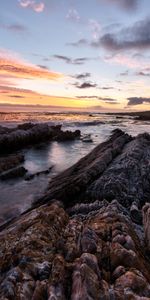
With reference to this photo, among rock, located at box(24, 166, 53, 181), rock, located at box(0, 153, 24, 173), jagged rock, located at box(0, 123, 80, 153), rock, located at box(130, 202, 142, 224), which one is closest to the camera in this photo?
rock, located at box(130, 202, 142, 224)

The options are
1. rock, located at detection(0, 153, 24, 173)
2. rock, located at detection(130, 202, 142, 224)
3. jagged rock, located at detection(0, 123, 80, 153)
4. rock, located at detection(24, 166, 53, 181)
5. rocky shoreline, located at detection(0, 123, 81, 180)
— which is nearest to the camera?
rock, located at detection(130, 202, 142, 224)

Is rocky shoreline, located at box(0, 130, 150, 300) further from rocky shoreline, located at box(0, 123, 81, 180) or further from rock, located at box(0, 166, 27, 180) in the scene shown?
rocky shoreline, located at box(0, 123, 81, 180)

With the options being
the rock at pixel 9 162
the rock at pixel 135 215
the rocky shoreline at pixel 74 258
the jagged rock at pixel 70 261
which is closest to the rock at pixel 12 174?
the rock at pixel 9 162

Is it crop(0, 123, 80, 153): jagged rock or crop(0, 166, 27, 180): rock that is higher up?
crop(0, 123, 80, 153): jagged rock

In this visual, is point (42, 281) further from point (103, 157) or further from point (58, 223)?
point (103, 157)

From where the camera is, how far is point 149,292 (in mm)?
4660

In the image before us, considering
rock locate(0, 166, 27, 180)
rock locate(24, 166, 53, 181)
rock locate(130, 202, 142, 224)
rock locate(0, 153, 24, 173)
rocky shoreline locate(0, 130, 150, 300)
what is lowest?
rock locate(24, 166, 53, 181)

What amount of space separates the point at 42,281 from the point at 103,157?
10.6 metres

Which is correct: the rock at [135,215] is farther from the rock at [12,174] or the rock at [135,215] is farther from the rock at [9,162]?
the rock at [9,162]

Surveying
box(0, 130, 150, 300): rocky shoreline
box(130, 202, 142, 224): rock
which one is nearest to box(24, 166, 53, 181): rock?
box(130, 202, 142, 224): rock

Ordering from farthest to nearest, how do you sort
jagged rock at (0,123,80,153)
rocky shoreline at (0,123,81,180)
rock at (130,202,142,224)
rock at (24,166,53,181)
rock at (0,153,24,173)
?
jagged rock at (0,123,80,153) → rock at (0,153,24,173) → rocky shoreline at (0,123,81,180) → rock at (24,166,53,181) → rock at (130,202,142,224)

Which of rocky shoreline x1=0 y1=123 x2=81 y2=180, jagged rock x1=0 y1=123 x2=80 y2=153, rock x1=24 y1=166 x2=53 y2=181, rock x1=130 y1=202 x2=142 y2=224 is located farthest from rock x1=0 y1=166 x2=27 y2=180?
rock x1=130 y1=202 x2=142 y2=224

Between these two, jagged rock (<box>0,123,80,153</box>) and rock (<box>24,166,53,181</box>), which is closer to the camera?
rock (<box>24,166,53,181</box>)

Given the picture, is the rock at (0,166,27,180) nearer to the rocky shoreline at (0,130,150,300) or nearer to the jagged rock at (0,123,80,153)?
the jagged rock at (0,123,80,153)
